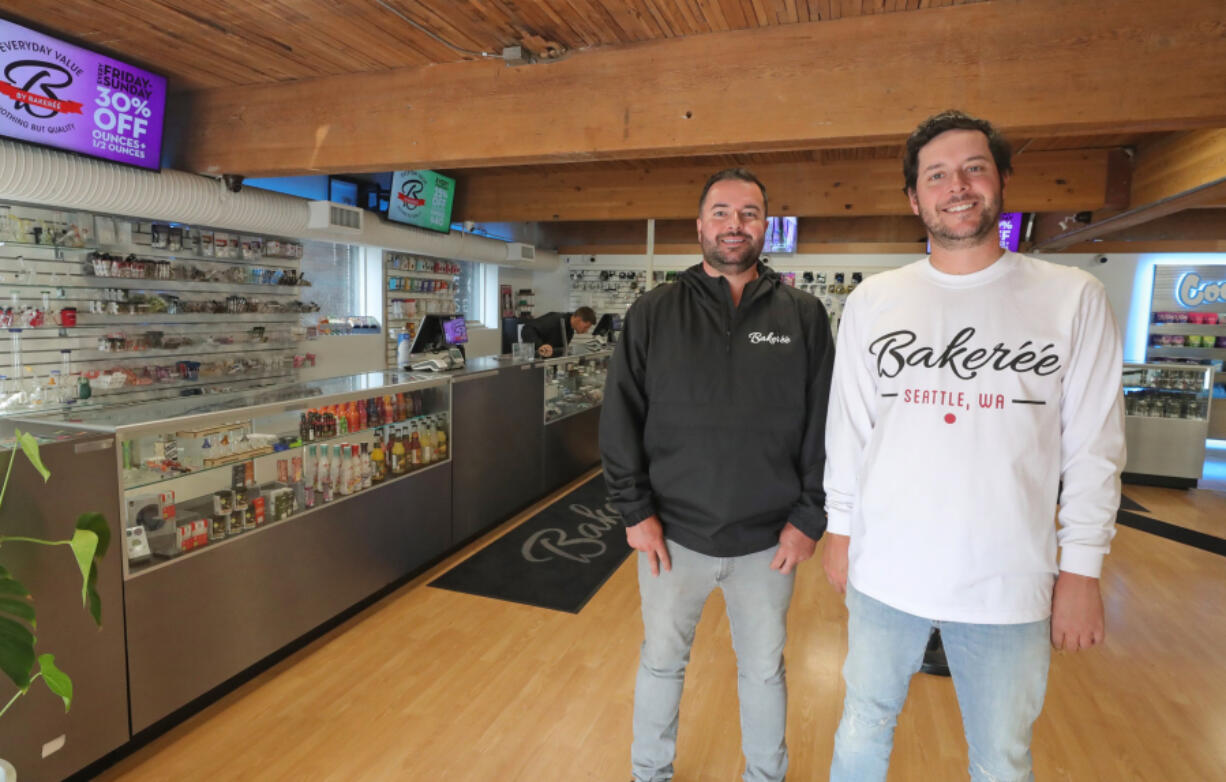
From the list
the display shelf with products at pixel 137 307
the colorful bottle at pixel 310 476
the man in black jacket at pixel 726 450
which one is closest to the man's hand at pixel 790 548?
the man in black jacket at pixel 726 450

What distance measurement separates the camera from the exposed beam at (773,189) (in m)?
5.78

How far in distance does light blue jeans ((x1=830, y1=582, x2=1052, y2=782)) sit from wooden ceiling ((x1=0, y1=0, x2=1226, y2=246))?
7.64ft

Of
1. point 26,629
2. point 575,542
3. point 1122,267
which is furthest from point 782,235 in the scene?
point 26,629

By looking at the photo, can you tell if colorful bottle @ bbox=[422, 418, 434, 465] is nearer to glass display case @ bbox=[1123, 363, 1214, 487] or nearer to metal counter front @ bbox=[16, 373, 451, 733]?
metal counter front @ bbox=[16, 373, 451, 733]

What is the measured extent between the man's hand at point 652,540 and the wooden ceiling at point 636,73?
2.10 m

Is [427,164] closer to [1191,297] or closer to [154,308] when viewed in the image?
[154,308]

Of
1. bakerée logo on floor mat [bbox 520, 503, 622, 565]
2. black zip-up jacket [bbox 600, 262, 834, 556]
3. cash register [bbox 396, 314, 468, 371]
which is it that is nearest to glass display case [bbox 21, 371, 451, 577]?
cash register [bbox 396, 314, 468, 371]

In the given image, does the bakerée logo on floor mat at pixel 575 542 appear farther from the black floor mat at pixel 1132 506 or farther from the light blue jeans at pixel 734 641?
the black floor mat at pixel 1132 506

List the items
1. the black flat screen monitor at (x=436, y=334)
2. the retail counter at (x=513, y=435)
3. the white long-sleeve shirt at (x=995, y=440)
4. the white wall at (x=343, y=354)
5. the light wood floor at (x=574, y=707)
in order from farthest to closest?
1. the white wall at (x=343, y=354)
2. the black flat screen monitor at (x=436, y=334)
3. the retail counter at (x=513, y=435)
4. the light wood floor at (x=574, y=707)
5. the white long-sleeve shirt at (x=995, y=440)

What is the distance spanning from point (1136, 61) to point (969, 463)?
2.42 m

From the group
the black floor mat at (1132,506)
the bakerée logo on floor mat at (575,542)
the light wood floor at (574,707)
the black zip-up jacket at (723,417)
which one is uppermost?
the black zip-up jacket at (723,417)

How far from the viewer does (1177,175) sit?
15.2 ft

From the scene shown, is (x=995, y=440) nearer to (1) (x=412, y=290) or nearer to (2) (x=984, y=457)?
(2) (x=984, y=457)

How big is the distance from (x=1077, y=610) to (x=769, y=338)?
0.91 m
